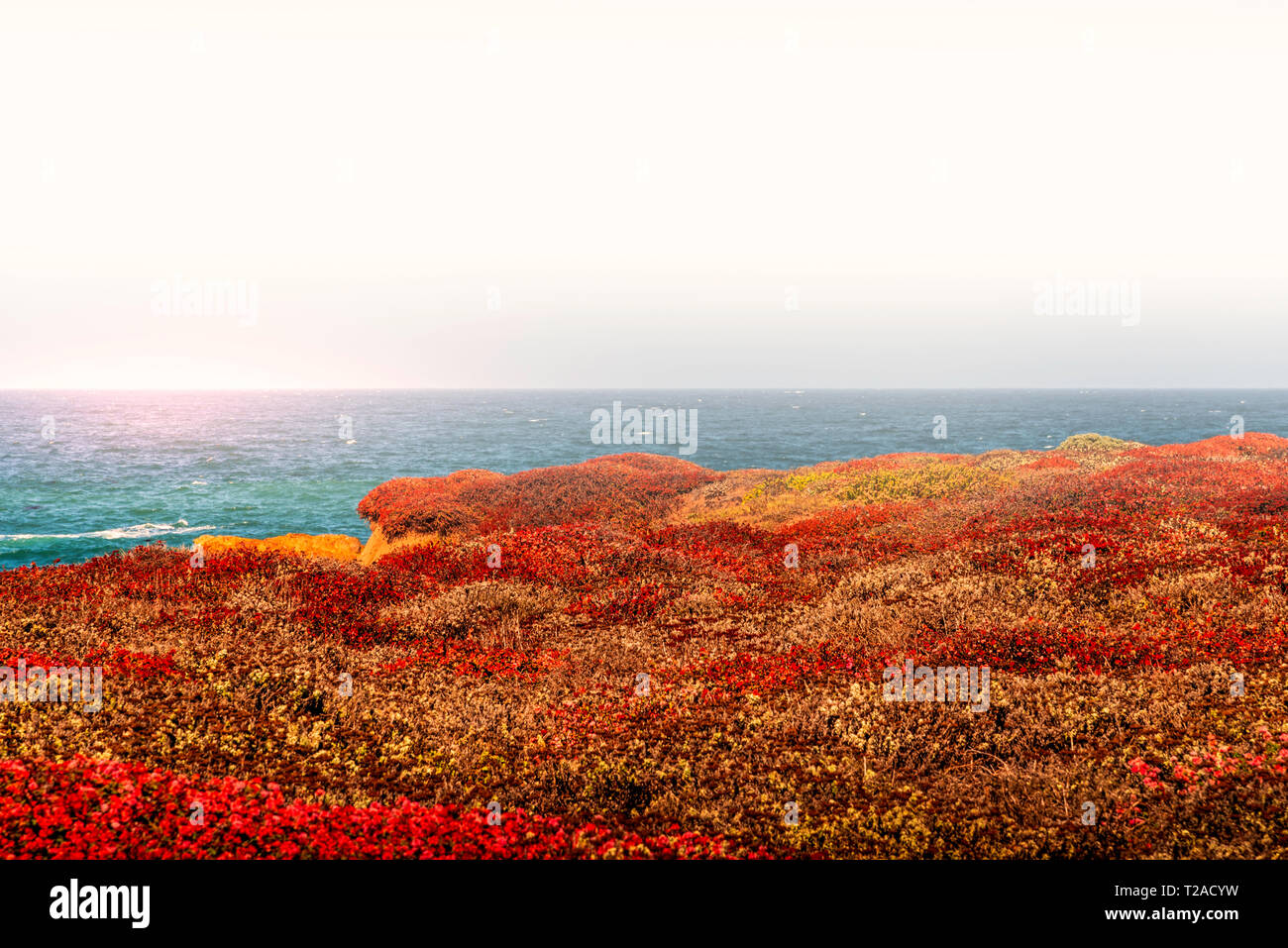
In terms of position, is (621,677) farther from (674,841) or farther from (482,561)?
(482,561)

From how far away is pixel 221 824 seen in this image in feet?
19.9

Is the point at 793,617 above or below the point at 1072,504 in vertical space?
below

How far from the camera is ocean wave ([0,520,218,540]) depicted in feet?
113

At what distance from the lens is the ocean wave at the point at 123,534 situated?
113ft

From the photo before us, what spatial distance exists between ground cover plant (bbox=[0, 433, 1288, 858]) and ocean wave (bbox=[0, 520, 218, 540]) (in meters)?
24.0

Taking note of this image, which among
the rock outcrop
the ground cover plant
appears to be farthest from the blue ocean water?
the ground cover plant

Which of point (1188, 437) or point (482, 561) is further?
point (1188, 437)

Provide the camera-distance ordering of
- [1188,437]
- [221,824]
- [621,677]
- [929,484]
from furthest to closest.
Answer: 1. [1188,437]
2. [929,484]
3. [621,677]
4. [221,824]

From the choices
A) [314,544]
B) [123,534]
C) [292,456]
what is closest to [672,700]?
[314,544]

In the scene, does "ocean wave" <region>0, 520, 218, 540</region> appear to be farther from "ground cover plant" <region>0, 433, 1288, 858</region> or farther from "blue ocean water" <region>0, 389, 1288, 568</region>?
"ground cover plant" <region>0, 433, 1288, 858</region>

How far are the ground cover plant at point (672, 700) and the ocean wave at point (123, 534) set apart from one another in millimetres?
23978
